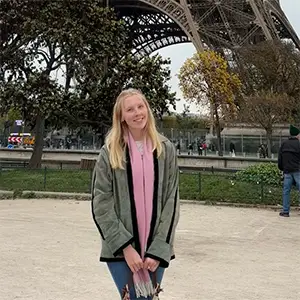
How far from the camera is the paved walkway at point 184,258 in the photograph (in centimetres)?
470

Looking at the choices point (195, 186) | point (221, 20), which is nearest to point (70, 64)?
point (195, 186)

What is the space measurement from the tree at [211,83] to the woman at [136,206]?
93.7ft

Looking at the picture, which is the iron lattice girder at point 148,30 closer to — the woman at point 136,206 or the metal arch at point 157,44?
the metal arch at point 157,44

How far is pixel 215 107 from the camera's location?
33500mm

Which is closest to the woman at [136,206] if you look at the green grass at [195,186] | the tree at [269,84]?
the green grass at [195,186]

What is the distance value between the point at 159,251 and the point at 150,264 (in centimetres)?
8

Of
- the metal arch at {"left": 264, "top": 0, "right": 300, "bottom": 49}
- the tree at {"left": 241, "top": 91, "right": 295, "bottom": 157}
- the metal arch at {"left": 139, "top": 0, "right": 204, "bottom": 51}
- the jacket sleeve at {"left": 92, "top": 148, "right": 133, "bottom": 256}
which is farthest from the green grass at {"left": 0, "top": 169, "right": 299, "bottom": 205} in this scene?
the metal arch at {"left": 264, "top": 0, "right": 300, "bottom": 49}

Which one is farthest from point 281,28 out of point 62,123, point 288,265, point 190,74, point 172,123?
point 288,265

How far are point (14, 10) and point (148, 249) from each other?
58.3ft

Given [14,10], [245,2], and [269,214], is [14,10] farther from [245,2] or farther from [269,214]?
[245,2]

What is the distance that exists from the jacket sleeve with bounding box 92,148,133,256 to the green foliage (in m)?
11.1

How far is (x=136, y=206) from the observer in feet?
8.27

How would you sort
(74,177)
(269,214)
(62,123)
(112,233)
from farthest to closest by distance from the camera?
(62,123) < (74,177) < (269,214) < (112,233)

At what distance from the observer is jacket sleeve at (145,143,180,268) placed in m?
2.50
